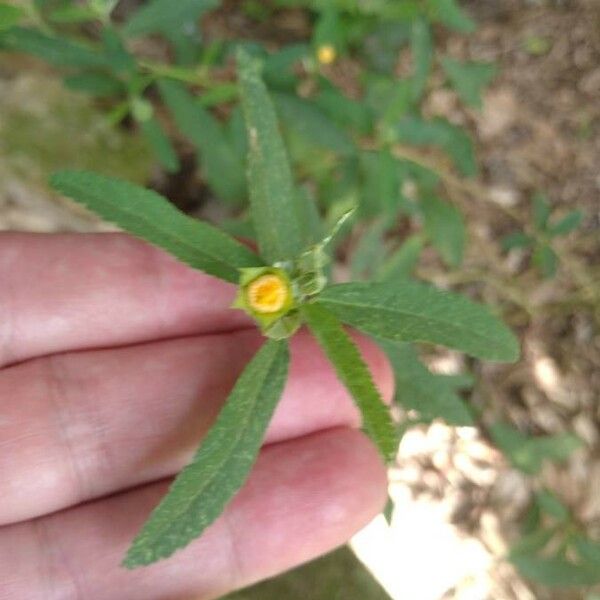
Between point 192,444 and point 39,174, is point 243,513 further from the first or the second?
point 39,174

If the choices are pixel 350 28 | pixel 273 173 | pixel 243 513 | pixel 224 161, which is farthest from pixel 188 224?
pixel 350 28

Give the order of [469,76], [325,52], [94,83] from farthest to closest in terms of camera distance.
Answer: [469,76], [325,52], [94,83]

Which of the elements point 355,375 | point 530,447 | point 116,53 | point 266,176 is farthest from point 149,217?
point 530,447

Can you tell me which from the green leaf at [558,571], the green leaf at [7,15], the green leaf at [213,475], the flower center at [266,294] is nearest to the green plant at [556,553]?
the green leaf at [558,571]

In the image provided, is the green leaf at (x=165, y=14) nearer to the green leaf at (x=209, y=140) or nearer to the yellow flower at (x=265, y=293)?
the green leaf at (x=209, y=140)

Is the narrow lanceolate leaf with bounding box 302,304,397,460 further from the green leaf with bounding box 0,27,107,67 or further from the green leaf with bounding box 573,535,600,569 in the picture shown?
the green leaf with bounding box 573,535,600,569

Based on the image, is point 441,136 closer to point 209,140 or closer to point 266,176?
point 209,140
